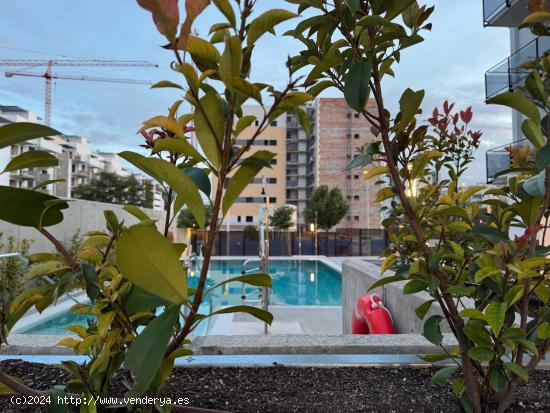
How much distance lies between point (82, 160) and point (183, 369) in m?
51.8

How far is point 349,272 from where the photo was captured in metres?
5.40

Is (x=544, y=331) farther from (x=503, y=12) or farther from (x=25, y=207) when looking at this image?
(x=503, y=12)

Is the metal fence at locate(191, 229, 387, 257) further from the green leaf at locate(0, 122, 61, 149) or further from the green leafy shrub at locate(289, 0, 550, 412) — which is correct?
the green leaf at locate(0, 122, 61, 149)

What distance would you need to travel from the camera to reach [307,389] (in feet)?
3.33

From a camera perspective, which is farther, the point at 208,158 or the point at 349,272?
the point at 349,272

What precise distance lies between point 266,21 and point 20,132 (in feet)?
1.25

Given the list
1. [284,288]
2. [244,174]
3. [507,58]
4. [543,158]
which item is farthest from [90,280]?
[284,288]

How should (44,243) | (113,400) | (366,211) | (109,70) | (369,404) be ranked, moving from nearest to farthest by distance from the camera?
(113,400)
(369,404)
(44,243)
(366,211)
(109,70)

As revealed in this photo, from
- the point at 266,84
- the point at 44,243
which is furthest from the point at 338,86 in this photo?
the point at 44,243

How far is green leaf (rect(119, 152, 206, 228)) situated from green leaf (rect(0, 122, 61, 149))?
0.11m

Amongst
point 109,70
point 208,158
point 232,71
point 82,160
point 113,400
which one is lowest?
point 113,400

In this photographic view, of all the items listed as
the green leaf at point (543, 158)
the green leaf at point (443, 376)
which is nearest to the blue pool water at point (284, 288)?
the green leaf at point (443, 376)

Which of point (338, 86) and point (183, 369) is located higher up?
point (338, 86)

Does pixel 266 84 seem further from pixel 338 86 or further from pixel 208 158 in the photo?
pixel 338 86
